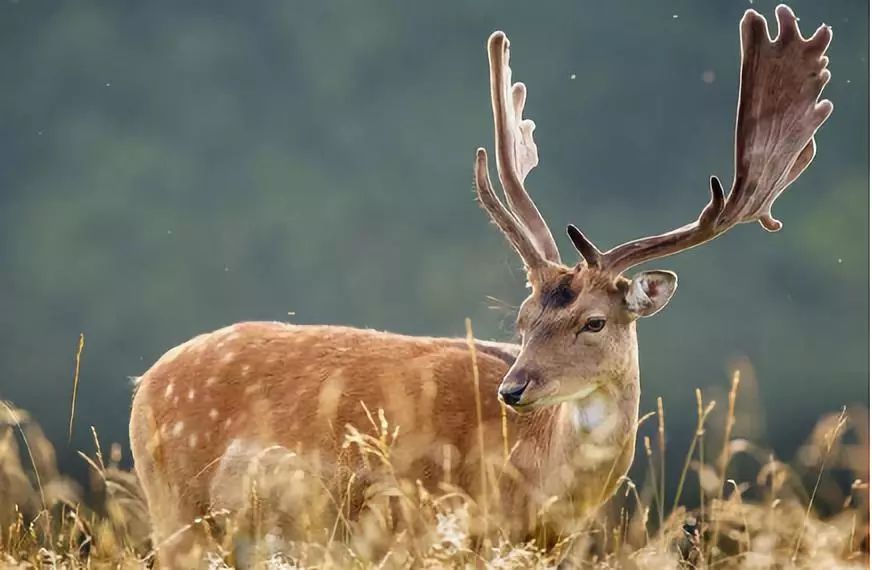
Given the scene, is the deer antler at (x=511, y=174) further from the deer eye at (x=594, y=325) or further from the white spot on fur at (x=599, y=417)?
the white spot on fur at (x=599, y=417)

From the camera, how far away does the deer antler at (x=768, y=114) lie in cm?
398

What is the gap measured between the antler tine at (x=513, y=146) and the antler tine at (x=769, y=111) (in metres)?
0.54

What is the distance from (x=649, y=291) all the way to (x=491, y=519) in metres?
0.87

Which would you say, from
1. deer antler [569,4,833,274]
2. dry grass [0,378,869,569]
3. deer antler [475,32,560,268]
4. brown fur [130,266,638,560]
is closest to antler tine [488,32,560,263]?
deer antler [475,32,560,268]

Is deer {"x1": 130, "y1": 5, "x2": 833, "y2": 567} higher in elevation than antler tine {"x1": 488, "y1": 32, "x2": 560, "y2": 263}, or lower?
lower

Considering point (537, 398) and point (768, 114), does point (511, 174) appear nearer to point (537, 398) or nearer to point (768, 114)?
point (768, 114)

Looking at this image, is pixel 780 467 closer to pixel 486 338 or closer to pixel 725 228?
pixel 725 228

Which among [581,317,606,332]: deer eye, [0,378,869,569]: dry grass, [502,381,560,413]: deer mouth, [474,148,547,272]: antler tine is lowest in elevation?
[0,378,869,569]: dry grass

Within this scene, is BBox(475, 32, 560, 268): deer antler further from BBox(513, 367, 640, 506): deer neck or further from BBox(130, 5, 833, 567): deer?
BBox(513, 367, 640, 506): deer neck

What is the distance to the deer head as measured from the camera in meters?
3.71

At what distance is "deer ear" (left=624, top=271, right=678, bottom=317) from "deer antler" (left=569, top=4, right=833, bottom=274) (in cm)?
11

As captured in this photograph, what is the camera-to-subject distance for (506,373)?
4.02 meters

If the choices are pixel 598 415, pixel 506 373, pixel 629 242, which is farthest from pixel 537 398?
pixel 629 242

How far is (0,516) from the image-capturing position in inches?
158
